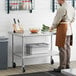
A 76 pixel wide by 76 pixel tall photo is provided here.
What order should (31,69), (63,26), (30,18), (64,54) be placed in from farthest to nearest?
(30,18)
(31,69)
(64,54)
(63,26)

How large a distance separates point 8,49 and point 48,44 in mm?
859

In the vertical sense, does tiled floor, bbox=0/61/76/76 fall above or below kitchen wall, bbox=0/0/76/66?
below

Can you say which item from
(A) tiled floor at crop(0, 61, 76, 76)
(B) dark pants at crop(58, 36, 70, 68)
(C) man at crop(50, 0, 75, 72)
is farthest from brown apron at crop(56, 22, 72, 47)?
(A) tiled floor at crop(0, 61, 76, 76)

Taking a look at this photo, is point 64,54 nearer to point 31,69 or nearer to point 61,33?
point 61,33

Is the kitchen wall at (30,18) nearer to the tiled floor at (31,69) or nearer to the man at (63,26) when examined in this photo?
the tiled floor at (31,69)

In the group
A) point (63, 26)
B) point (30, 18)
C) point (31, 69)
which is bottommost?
point (31, 69)

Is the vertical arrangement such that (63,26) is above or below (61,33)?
above

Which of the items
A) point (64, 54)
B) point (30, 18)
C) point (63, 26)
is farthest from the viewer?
point (30, 18)

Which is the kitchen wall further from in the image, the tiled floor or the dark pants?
the dark pants

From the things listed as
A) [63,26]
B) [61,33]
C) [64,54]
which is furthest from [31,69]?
[63,26]

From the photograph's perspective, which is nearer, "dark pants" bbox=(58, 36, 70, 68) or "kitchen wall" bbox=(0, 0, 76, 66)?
"dark pants" bbox=(58, 36, 70, 68)

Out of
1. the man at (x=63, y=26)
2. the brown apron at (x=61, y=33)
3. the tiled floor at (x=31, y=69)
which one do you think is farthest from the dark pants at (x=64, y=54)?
the tiled floor at (x=31, y=69)

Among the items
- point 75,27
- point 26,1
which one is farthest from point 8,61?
point 75,27

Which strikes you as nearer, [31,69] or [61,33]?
[61,33]
